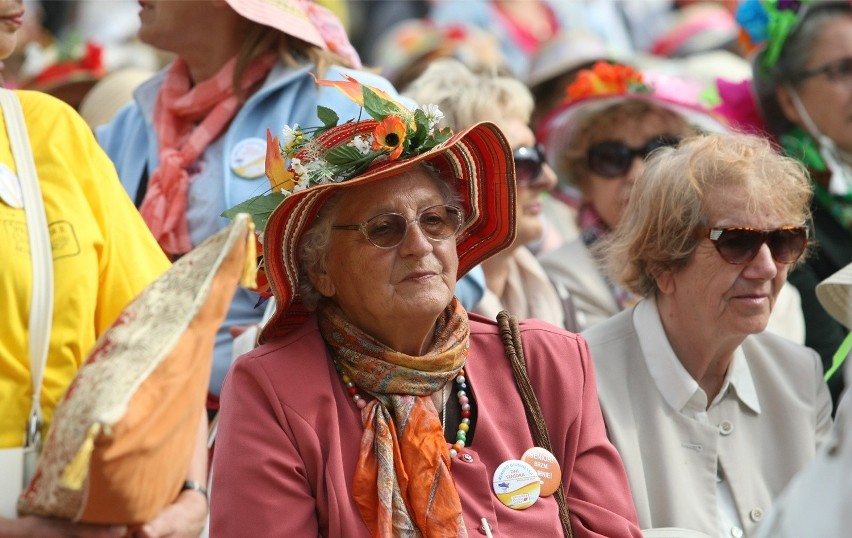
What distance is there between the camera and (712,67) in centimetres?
827

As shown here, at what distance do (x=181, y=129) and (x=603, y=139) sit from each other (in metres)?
2.06

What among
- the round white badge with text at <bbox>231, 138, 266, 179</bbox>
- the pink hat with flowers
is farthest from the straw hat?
the round white badge with text at <bbox>231, 138, 266, 179</bbox>

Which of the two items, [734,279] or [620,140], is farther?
[620,140]

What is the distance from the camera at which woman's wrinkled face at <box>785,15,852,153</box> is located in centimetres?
593

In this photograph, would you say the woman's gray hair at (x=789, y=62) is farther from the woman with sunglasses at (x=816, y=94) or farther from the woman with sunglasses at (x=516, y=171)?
the woman with sunglasses at (x=516, y=171)

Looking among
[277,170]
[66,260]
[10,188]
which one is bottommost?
[277,170]

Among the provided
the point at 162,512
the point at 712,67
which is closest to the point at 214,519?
the point at 162,512

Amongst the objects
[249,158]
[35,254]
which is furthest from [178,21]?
[35,254]

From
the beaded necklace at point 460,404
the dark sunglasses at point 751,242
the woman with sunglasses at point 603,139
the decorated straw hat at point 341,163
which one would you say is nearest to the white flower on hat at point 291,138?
the decorated straw hat at point 341,163

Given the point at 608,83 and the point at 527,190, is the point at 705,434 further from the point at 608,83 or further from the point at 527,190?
the point at 608,83

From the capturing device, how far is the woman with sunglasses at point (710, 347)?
392 centimetres

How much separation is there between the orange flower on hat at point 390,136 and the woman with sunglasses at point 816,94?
2829mm

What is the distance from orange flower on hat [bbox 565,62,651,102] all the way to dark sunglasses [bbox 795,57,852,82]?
808 millimetres

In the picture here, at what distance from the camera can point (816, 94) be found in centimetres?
602
